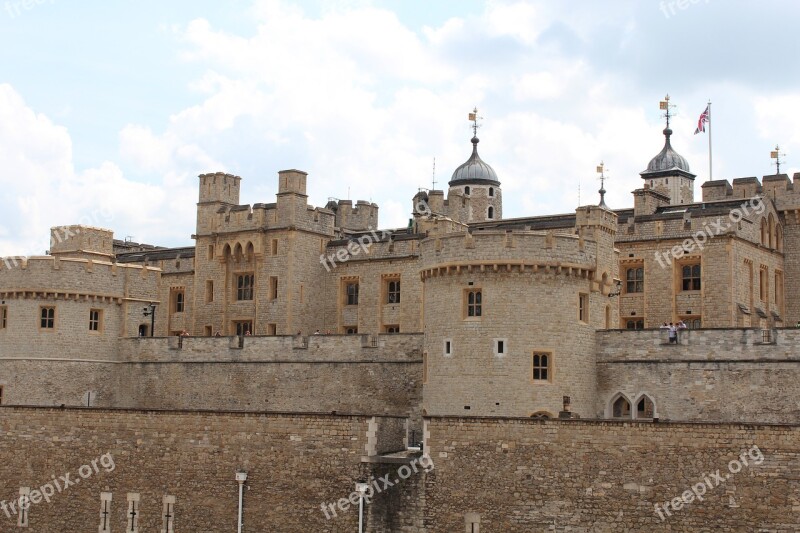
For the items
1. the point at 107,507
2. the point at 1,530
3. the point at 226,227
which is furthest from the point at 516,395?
the point at 226,227

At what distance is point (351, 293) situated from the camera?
54656 millimetres

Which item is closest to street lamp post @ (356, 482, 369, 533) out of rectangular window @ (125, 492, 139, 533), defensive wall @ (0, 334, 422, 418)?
rectangular window @ (125, 492, 139, 533)

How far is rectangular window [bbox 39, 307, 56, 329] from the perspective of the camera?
1864 inches

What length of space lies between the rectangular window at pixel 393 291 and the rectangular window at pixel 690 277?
12522 millimetres

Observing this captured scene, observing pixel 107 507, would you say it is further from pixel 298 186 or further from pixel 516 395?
pixel 298 186

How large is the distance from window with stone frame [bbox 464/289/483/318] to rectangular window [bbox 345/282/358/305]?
1723 centimetres

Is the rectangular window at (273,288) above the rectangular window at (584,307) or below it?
above

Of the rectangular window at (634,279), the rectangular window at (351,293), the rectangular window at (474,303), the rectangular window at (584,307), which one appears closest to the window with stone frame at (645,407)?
the rectangular window at (584,307)

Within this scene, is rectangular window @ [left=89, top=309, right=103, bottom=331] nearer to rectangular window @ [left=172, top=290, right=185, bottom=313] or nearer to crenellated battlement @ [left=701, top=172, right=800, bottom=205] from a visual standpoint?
rectangular window @ [left=172, top=290, right=185, bottom=313]

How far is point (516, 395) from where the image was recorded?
3650 cm

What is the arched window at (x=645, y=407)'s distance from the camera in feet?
124

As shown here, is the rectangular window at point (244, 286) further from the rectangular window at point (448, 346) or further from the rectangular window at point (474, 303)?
the rectangular window at point (474, 303)

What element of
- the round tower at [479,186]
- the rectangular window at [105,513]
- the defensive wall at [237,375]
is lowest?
the rectangular window at [105,513]

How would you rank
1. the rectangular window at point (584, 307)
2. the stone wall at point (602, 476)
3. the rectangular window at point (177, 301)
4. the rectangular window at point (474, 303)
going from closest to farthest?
1. the stone wall at point (602, 476)
2. the rectangular window at point (474, 303)
3. the rectangular window at point (584, 307)
4. the rectangular window at point (177, 301)
